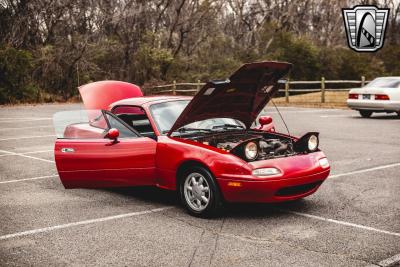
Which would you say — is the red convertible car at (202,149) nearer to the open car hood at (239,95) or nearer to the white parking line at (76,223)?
the open car hood at (239,95)

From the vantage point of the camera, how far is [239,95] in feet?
21.3

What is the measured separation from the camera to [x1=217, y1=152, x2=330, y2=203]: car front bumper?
18.2 feet

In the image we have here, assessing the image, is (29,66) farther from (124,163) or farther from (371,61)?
(124,163)

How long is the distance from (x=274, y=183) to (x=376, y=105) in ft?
46.5

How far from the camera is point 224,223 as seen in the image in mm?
5711

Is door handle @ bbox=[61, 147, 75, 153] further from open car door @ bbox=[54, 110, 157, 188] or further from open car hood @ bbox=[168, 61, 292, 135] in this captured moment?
open car hood @ bbox=[168, 61, 292, 135]


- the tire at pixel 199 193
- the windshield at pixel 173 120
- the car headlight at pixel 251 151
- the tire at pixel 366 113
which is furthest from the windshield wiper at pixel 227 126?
the tire at pixel 366 113

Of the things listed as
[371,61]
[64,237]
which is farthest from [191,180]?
[371,61]

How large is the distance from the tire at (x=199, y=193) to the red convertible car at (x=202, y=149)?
0.01 metres

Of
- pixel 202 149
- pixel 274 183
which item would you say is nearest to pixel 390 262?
pixel 274 183

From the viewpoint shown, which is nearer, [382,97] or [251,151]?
[251,151]

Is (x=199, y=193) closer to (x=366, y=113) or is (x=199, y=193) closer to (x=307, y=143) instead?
(x=307, y=143)

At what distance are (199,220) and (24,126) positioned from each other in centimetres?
1346

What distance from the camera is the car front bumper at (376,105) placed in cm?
1838
